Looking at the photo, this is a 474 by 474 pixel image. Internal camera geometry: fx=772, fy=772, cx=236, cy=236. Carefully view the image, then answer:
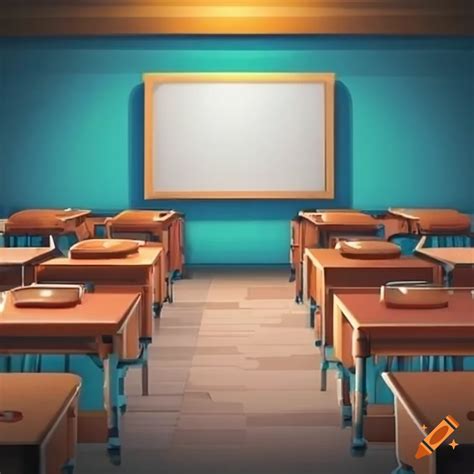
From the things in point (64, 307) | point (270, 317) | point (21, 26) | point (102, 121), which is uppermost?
point (21, 26)

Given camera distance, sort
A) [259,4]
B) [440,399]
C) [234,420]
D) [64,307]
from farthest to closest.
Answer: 1. [259,4]
2. [234,420]
3. [64,307]
4. [440,399]

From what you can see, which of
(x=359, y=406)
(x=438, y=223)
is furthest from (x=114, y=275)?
(x=438, y=223)

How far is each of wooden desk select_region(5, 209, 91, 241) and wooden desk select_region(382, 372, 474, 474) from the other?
5567mm

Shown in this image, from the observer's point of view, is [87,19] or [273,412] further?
[87,19]

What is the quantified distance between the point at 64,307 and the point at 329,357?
4.66ft

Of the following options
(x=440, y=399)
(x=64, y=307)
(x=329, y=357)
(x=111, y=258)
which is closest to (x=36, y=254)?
(x=111, y=258)

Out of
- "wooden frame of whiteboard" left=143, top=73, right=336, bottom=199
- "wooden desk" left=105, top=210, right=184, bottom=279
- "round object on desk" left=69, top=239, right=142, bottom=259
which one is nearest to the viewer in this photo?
"round object on desk" left=69, top=239, right=142, bottom=259

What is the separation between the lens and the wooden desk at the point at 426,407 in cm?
142

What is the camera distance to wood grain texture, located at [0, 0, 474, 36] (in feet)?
28.4

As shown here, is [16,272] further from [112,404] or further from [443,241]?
[443,241]

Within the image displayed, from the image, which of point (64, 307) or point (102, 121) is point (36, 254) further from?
point (102, 121)

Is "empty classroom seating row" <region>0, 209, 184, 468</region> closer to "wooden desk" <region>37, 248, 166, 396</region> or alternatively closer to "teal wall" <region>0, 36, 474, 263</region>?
"wooden desk" <region>37, 248, 166, 396</region>

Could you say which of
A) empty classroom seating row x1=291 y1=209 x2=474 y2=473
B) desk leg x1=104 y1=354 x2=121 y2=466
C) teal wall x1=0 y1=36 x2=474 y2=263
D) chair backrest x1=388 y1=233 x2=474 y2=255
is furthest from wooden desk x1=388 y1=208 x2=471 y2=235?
desk leg x1=104 y1=354 x2=121 y2=466

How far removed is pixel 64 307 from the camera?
2.68 m
